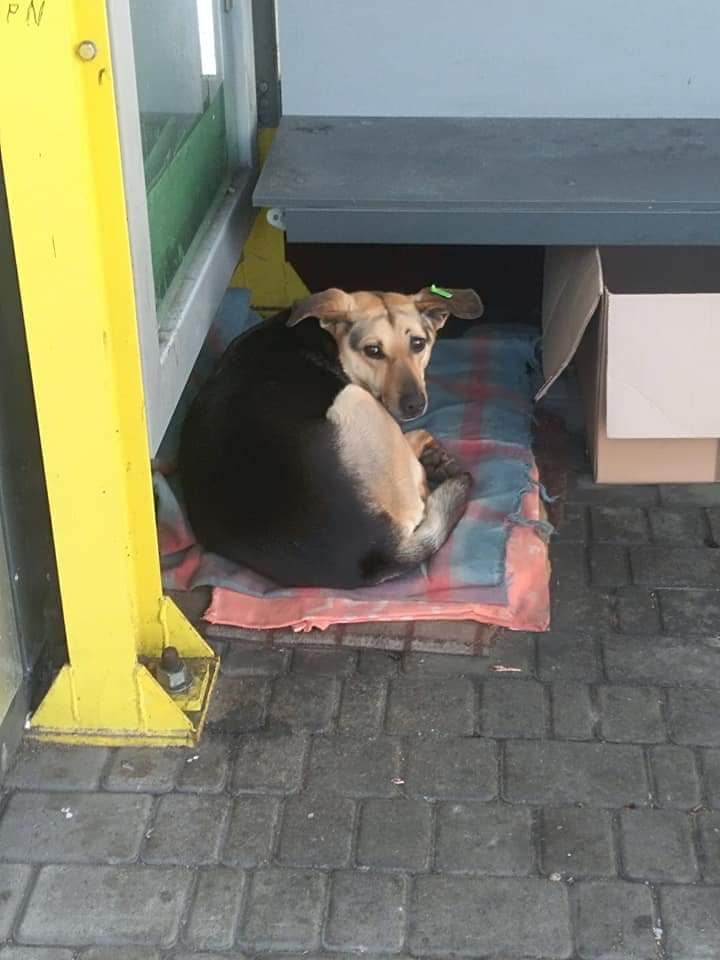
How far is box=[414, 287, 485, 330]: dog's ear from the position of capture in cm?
378

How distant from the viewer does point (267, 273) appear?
4648 millimetres

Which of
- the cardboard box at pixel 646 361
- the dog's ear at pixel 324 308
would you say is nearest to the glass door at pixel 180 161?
the dog's ear at pixel 324 308

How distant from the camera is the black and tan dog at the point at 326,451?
3.16m

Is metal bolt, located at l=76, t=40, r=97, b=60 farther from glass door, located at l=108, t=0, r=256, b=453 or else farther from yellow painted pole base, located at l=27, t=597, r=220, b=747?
yellow painted pole base, located at l=27, t=597, r=220, b=747

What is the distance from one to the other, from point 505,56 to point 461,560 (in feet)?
5.91

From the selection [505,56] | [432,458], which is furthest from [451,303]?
[505,56]

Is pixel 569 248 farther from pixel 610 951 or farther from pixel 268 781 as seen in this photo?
pixel 610 951

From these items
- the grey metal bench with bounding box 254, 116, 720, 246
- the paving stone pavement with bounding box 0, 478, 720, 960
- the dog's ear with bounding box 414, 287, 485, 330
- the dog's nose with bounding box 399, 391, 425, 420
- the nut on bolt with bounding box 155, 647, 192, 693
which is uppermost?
the grey metal bench with bounding box 254, 116, 720, 246

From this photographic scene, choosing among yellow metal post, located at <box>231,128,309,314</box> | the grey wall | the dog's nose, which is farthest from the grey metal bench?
yellow metal post, located at <box>231,128,309,314</box>

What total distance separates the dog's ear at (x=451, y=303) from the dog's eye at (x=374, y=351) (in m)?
0.21

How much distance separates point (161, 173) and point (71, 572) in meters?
1.09

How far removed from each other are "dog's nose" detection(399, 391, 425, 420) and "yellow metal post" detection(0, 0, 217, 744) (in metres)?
1.05

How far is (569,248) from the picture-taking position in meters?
4.03

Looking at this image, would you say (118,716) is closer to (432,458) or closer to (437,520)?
(437,520)
